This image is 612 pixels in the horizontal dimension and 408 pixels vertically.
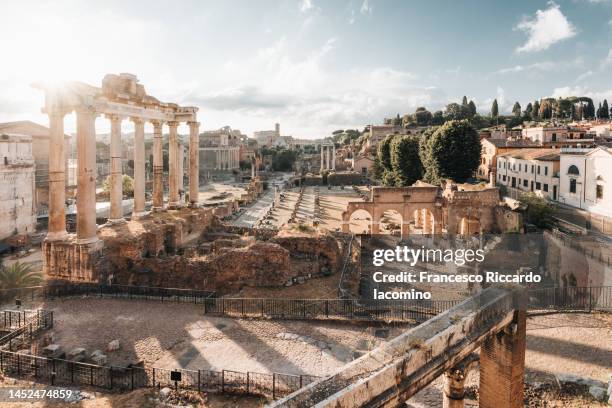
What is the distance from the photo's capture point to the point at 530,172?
43.5m

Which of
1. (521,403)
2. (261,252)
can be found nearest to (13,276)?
(261,252)

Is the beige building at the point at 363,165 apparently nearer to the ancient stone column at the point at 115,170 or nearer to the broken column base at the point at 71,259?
the ancient stone column at the point at 115,170

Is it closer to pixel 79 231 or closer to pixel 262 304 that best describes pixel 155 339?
pixel 262 304

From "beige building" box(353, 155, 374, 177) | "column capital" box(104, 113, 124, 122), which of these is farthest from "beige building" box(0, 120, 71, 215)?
"beige building" box(353, 155, 374, 177)

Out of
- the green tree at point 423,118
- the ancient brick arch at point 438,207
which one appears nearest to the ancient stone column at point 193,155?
the ancient brick arch at point 438,207

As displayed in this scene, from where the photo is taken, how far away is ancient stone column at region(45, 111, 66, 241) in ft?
64.1

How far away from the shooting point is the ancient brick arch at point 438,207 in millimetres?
33344

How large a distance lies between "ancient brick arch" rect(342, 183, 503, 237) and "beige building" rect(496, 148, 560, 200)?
17.3ft

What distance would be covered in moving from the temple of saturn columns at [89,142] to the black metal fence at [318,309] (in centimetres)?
681

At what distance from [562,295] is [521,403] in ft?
35.4

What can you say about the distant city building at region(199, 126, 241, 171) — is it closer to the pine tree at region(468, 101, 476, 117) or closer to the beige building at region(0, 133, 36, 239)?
the pine tree at region(468, 101, 476, 117)

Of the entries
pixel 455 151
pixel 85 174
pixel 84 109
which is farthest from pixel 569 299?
pixel 455 151

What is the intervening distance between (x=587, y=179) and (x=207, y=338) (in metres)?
33.2

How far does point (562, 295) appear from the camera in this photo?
724 inches
